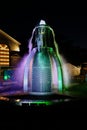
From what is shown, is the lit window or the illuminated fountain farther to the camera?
the lit window

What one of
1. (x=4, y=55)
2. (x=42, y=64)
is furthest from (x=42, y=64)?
(x=4, y=55)

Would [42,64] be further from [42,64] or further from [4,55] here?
[4,55]

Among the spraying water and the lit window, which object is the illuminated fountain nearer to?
the spraying water

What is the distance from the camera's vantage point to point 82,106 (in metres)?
13.0

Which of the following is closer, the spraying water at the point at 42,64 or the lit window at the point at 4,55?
the spraying water at the point at 42,64

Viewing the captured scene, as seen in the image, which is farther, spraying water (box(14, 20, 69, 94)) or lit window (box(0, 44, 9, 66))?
lit window (box(0, 44, 9, 66))

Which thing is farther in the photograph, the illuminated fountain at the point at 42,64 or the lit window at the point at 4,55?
the lit window at the point at 4,55

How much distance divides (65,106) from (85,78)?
68.8 ft

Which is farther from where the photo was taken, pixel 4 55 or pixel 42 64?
pixel 4 55

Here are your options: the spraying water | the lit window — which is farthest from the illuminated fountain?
the lit window

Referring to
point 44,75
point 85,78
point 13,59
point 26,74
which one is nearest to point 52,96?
point 44,75

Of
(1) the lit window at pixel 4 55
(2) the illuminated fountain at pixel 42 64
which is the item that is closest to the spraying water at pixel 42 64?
(2) the illuminated fountain at pixel 42 64

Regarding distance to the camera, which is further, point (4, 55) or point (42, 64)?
point (4, 55)

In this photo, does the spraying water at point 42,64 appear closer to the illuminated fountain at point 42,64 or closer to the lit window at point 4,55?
the illuminated fountain at point 42,64
